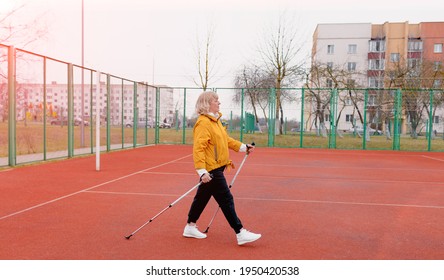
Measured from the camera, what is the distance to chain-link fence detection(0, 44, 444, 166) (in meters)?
12.8

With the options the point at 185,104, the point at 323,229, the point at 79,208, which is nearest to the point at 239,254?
the point at 323,229

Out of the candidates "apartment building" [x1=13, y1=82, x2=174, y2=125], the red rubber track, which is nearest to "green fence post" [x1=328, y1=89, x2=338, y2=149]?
"apartment building" [x1=13, y1=82, x2=174, y2=125]

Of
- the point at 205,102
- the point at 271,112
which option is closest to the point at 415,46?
the point at 271,112

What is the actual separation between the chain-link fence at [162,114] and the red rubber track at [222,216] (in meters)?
2.95

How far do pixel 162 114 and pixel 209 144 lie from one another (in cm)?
1846

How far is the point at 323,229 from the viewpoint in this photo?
547cm

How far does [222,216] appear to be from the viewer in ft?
20.0

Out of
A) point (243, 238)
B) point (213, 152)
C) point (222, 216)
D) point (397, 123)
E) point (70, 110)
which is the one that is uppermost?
point (70, 110)

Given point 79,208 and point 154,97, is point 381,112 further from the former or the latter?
point 79,208

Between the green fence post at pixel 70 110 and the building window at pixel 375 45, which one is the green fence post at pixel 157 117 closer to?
the green fence post at pixel 70 110

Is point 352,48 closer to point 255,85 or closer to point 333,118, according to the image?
point 255,85

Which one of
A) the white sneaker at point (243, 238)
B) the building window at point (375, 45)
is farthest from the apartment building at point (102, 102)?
the building window at point (375, 45)

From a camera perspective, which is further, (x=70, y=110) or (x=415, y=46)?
(x=415, y=46)

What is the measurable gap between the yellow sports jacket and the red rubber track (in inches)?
35.9
